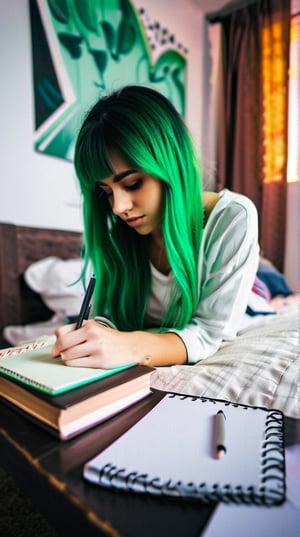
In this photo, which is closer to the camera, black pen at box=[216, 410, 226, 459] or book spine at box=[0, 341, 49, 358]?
black pen at box=[216, 410, 226, 459]

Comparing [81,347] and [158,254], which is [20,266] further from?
[81,347]

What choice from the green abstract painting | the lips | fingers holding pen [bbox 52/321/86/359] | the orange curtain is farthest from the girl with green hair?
the green abstract painting

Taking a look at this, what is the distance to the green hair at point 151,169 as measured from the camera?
54 centimetres

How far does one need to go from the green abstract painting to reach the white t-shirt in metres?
0.74

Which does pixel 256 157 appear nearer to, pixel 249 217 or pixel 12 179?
pixel 249 217

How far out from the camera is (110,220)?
735 mm

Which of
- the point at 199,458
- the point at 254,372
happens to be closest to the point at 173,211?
the point at 254,372

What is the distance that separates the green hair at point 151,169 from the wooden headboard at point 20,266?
60 centimetres

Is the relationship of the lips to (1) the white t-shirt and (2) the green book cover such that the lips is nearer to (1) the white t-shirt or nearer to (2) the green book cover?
(1) the white t-shirt

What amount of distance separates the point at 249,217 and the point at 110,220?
34 cm

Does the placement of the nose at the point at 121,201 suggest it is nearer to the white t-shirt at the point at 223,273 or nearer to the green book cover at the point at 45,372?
the white t-shirt at the point at 223,273

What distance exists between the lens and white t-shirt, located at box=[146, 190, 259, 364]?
0.56 metres

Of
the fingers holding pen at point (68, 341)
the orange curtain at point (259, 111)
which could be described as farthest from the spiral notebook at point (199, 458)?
the orange curtain at point (259, 111)

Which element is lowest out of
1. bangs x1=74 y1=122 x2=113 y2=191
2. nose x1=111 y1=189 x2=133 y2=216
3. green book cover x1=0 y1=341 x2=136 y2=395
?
green book cover x1=0 y1=341 x2=136 y2=395
